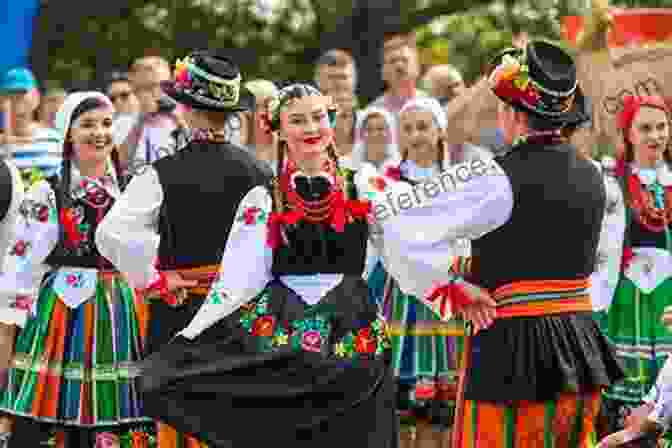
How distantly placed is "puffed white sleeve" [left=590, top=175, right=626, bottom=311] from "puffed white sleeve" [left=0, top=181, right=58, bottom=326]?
7.69 feet

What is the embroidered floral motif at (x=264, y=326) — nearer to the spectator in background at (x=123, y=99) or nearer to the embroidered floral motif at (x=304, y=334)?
the embroidered floral motif at (x=304, y=334)

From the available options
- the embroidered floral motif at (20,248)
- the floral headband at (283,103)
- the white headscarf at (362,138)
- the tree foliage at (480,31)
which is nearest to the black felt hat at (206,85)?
the floral headband at (283,103)

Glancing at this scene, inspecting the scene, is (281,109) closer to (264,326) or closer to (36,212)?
(264,326)

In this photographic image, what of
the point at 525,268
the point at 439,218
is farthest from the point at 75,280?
the point at 525,268

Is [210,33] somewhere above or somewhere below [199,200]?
above

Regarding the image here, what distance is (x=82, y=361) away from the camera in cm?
700

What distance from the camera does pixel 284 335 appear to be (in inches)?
223

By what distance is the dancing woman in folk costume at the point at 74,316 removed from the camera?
22.8 ft

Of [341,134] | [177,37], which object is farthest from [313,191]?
[177,37]

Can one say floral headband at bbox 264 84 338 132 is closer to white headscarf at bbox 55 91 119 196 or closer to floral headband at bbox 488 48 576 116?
floral headband at bbox 488 48 576 116

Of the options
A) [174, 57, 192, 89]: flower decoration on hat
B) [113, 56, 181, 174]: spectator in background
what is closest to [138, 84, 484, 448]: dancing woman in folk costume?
[174, 57, 192, 89]: flower decoration on hat

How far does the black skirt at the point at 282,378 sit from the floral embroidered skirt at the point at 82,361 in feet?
3.96

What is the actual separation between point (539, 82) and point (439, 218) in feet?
1.92

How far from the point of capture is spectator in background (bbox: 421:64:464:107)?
9750 mm
